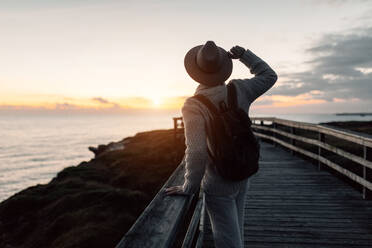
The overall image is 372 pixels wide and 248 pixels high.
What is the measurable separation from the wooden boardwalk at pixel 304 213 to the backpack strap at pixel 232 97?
2.42m

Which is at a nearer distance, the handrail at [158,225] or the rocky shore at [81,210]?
the handrail at [158,225]

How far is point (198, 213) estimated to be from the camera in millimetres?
3791

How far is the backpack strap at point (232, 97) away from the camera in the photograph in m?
2.17

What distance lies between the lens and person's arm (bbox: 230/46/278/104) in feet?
7.63

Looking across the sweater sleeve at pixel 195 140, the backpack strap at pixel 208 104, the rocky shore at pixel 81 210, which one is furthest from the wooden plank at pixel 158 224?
the rocky shore at pixel 81 210

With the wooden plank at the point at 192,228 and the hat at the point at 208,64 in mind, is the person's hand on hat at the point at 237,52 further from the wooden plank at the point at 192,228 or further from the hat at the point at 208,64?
the wooden plank at the point at 192,228

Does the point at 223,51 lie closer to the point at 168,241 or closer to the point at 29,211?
the point at 168,241

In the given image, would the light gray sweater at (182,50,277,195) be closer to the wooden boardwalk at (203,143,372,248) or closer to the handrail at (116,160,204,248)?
the handrail at (116,160,204,248)

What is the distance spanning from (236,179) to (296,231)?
2.65 m

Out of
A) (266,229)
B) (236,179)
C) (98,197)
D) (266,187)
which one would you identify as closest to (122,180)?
(98,197)

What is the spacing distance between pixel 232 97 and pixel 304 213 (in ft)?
11.9

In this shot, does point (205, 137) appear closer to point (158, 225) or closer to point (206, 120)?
point (206, 120)

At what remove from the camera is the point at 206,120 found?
2.07 meters

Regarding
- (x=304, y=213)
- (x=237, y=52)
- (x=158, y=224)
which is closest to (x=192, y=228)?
(x=158, y=224)
